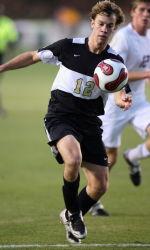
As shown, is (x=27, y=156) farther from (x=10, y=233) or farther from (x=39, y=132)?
(x=10, y=233)

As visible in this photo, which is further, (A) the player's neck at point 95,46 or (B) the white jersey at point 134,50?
(B) the white jersey at point 134,50

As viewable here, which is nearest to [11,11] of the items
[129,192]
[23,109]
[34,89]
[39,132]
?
[34,89]

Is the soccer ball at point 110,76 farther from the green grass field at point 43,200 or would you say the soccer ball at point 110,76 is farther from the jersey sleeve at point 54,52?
the green grass field at point 43,200

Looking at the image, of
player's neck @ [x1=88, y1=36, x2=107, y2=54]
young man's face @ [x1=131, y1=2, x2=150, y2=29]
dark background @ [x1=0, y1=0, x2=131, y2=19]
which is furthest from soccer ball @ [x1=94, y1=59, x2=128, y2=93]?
dark background @ [x1=0, y1=0, x2=131, y2=19]

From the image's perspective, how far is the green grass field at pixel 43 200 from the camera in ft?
29.2

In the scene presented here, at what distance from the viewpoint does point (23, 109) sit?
78.8ft

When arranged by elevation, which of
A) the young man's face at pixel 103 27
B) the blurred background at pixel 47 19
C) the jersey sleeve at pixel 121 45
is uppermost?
the young man's face at pixel 103 27

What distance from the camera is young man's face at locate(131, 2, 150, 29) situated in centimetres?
1120

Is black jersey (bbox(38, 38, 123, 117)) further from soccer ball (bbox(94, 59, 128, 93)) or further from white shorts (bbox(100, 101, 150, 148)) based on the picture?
white shorts (bbox(100, 101, 150, 148))

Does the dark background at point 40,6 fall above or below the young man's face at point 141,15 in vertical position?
below

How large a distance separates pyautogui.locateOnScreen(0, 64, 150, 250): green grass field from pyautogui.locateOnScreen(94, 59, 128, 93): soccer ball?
5.17ft

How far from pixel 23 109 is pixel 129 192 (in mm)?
12004

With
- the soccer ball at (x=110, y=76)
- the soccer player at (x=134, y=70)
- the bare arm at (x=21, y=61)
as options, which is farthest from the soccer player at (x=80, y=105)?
the soccer player at (x=134, y=70)

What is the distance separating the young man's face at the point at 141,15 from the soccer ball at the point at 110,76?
276 cm
